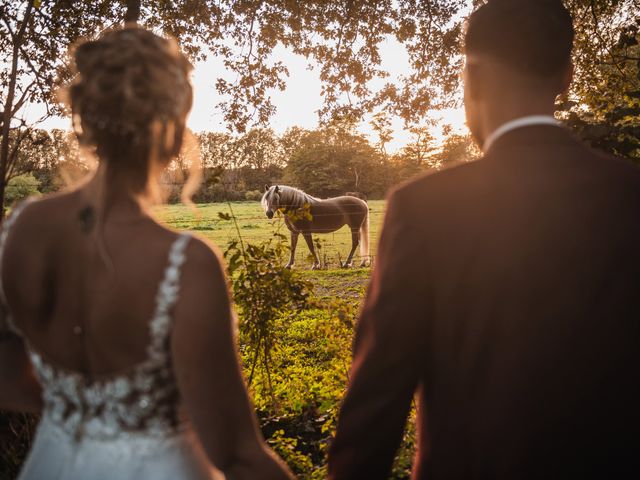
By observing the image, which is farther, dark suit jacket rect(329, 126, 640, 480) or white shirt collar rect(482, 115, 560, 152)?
white shirt collar rect(482, 115, 560, 152)

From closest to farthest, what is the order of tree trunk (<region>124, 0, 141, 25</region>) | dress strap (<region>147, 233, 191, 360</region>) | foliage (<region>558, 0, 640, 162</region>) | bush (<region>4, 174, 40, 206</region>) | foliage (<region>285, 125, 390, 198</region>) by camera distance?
1. dress strap (<region>147, 233, 191, 360</region>)
2. tree trunk (<region>124, 0, 141, 25</region>)
3. foliage (<region>558, 0, 640, 162</region>)
4. bush (<region>4, 174, 40, 206</region>)
5. foliage (<region>285, 125, 390, 198</region>)

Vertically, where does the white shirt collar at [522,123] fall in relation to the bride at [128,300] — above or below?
above

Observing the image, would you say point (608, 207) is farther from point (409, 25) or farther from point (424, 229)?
point (409, 25)

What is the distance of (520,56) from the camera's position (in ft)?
4.62

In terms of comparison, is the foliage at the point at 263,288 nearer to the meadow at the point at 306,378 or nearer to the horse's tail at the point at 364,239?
the meadow at the point at 306,378

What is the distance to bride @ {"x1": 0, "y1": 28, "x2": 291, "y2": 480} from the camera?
1231mm

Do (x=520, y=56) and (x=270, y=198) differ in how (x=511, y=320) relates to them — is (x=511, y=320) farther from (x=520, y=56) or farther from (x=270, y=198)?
(x=270, y=198)

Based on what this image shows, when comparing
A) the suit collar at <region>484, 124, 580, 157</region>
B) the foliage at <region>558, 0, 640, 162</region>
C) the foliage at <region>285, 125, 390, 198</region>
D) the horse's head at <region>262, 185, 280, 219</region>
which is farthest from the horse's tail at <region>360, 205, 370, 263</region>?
the suit collar at <region>484, 124, 580, 157</region>

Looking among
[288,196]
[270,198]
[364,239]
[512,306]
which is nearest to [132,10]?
[512,306]

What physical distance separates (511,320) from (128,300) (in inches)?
36.6

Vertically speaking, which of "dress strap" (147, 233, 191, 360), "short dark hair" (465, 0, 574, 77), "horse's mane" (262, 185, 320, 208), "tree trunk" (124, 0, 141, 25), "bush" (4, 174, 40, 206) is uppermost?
"tree trunk" (124, 0, 141, 25)

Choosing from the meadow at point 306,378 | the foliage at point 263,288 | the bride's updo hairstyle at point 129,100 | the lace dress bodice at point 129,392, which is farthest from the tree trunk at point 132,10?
the lace dress bodice at point 129,392

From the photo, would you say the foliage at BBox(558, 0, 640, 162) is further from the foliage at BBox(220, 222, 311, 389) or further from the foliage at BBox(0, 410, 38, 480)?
the foliage at BBox(0, 410, 38, 480)

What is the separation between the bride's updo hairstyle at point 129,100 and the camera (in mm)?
1234
